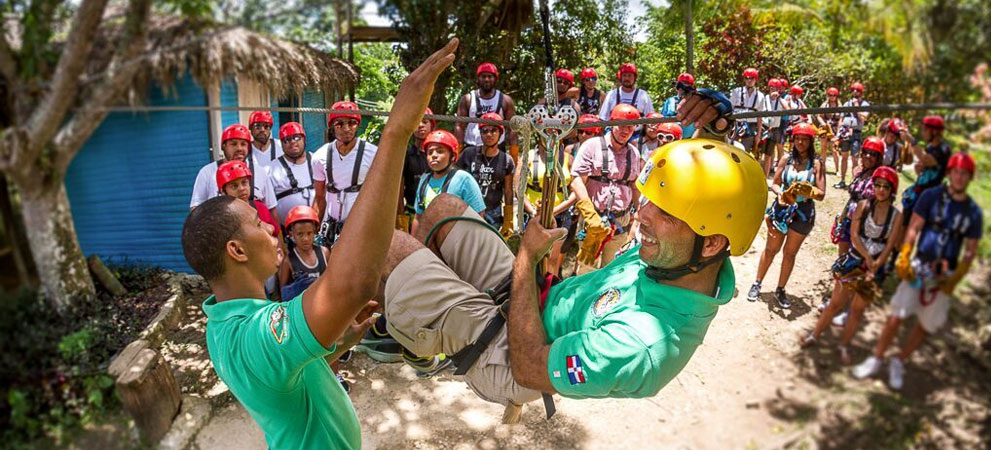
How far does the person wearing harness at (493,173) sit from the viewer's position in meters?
5.18

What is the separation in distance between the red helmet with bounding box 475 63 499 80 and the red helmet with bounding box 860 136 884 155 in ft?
4.65

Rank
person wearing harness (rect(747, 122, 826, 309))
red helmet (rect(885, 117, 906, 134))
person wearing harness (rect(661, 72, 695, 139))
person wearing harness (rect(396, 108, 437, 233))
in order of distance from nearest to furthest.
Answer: red helmet (rect(885, 117, 906, 134)) → person wearing harness (rect(747, 122, 826, 309)) → person wearing harness (rect(661, 72, 695, 139)) → person wearing harness (rect(396, 108, 437, 233))

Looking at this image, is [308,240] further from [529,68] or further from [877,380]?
[877,380]

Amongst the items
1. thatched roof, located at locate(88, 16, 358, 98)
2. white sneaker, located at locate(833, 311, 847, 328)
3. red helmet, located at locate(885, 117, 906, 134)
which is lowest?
white sneaker, located at locate(833, 311, 847, 328)

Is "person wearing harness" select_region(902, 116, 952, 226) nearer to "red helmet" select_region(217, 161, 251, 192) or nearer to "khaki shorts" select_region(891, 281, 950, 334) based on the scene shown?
"khaki shorts" select_region(891, 281, 950, 334)

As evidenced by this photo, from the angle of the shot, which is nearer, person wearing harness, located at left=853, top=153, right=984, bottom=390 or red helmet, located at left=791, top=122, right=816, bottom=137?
person wearing harness, located at left=853, top=153, right=984, bottom=390

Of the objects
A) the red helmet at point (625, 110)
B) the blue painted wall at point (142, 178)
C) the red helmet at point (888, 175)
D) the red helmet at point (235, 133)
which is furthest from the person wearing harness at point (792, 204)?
the red helmet at point (235, 133)

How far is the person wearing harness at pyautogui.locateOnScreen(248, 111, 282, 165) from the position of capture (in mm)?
4156

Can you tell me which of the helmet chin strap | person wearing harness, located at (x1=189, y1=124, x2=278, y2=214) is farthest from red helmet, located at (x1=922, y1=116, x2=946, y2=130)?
person wearing harness, located at (x1=189, y1=124, x2=278, y2=214)

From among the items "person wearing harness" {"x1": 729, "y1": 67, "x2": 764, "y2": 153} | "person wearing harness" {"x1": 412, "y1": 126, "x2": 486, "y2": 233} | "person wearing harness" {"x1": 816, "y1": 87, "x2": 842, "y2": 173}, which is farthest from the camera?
"person wearing harness" {"x1": 412, "y1": 126, "x2": 486, "y2": 233}

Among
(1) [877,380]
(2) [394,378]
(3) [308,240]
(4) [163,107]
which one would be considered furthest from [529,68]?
(2) [394,378]

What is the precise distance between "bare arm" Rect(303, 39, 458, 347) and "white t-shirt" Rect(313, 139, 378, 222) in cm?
335

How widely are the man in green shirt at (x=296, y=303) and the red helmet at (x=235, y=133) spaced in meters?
2.05

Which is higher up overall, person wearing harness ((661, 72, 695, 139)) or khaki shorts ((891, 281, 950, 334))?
person wearing harness ((661, 72, 695, 139))
